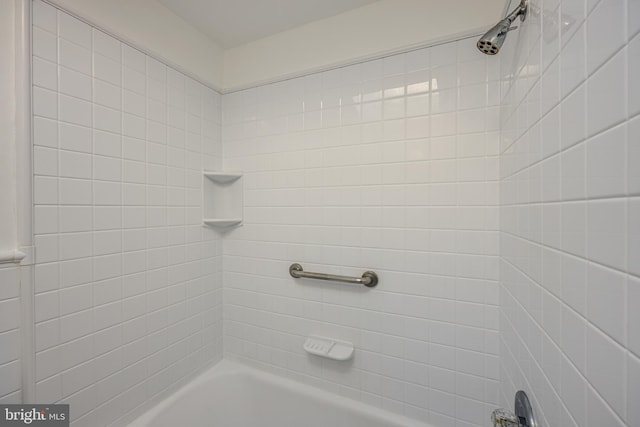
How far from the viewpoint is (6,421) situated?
799 millimetres

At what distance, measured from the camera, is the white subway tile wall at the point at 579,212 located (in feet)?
1.03

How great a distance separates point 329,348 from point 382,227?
2.17 ft

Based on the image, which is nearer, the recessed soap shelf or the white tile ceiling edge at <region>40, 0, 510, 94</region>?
the white tile ceiling edge at <region>40, 0, 510, 94</region>

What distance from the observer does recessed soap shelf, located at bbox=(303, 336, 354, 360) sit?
1243 mm

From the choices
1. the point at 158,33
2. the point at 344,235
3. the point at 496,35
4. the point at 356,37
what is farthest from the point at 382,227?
the point at 158,33

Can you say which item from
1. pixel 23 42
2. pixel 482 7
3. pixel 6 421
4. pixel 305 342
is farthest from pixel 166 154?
pixel 482 7

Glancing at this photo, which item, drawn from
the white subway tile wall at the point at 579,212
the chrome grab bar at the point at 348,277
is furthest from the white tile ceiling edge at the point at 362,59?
the chrome grab bar at the point at 348,277

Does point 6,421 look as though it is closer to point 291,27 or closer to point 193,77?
point 193,77

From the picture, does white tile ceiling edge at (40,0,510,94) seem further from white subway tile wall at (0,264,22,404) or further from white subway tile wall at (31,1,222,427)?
white subway tile wall at (0,264,22,404)

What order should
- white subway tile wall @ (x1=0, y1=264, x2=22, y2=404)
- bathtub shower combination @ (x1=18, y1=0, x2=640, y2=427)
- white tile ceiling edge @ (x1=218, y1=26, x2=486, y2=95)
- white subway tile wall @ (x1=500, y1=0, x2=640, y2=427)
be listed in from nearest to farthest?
white subway tile wall @ (x1=500, y1=0, x2=640, y2=427), bathtub shower combination @ (x1=18, y1=0, x2=640, y2=427), white subway tile wall @ (x1=0, y1=264, x2=22, y2=404), white tile ceiling edge @ (x1=218, y1=26, x2=486, y2=95)

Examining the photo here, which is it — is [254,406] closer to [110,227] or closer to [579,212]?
[110,227]

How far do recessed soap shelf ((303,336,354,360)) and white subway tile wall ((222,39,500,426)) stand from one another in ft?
0.13

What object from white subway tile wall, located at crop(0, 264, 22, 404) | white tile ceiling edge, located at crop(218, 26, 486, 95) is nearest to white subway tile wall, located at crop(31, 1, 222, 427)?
white subway tile wall, located at crop(0, 264, 22, 404)

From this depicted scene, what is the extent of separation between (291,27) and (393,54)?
61 centimetres
